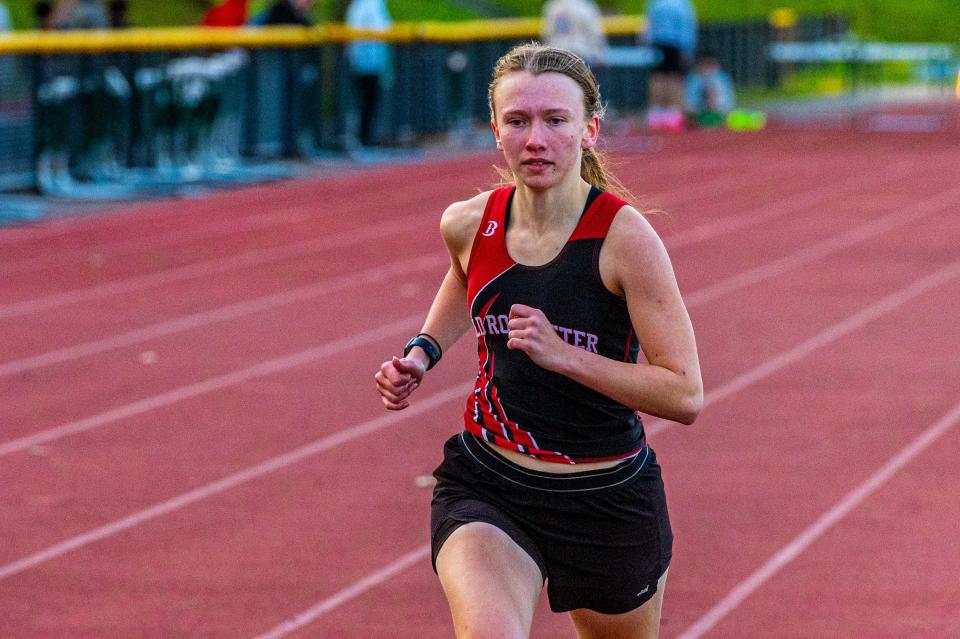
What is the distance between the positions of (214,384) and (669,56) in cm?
1687

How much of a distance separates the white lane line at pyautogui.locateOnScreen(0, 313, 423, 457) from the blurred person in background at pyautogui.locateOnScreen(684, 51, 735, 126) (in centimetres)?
1580

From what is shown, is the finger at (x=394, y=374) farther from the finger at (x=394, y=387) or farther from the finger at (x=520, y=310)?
the finger at (x=520, y=310)

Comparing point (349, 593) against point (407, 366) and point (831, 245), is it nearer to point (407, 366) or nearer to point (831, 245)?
point (407, 366)

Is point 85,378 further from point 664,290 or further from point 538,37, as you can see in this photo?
point 538,37

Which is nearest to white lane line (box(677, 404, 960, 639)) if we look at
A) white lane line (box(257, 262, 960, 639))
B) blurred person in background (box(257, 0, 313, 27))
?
white lane line (box(257, 262, 960, 639))

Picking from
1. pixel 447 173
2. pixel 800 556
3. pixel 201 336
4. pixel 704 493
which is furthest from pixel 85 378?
pixel 447 173

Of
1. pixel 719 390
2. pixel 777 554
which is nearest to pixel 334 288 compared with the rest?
pixel 719 390

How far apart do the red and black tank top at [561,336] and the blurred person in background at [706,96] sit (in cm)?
2222

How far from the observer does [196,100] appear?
1681 centimetres

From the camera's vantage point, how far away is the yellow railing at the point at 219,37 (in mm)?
15414

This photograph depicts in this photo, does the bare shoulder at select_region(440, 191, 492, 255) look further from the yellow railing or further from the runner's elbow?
the yellow railing

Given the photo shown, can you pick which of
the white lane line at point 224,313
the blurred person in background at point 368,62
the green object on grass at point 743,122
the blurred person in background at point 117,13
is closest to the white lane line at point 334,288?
the white lane line at point 224,313

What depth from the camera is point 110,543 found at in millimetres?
5891

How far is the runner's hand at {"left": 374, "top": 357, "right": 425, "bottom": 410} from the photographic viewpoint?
3.44 m
